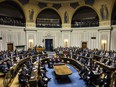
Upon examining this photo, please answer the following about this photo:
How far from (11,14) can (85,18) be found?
12239 mm

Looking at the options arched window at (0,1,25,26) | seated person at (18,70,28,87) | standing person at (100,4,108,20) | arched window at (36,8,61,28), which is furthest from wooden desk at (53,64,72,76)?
arched window at (36,8,61,28)

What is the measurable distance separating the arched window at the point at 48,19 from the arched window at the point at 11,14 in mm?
2946

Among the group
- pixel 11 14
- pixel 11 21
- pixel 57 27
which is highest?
pixel 11 14

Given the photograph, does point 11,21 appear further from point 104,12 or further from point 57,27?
point 104,12

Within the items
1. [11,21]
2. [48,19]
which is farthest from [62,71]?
[48,19]

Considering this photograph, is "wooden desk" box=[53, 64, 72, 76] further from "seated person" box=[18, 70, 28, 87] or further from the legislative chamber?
the legislative chamber

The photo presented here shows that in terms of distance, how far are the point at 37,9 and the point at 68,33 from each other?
6391mm

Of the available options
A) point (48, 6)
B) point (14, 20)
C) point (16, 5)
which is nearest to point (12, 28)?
point (14, 20)

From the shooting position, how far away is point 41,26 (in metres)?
21.6

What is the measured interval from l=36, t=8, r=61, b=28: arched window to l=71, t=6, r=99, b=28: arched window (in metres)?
2.82

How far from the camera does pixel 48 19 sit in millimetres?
22609

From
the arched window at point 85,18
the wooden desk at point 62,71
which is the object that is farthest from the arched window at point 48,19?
the wooden desk at point 62,71

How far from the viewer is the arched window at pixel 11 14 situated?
18188 millimetres

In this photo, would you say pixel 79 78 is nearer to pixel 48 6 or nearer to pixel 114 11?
pixel 114 11
